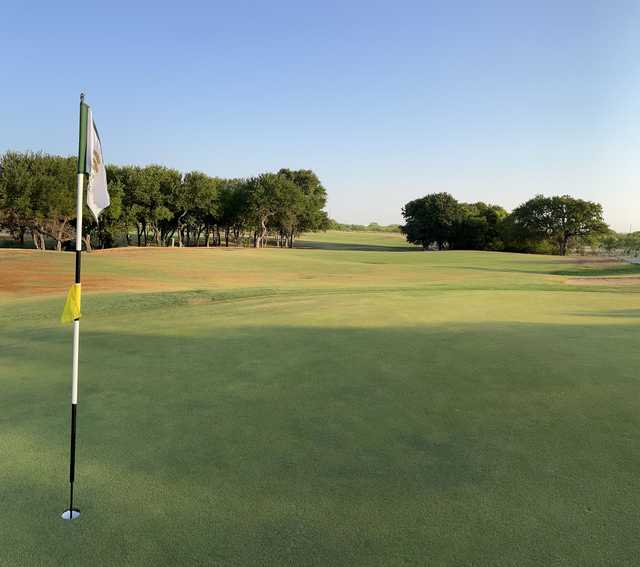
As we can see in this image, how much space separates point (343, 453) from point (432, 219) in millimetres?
84675

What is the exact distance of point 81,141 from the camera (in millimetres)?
3662

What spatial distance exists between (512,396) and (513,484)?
2.04 m

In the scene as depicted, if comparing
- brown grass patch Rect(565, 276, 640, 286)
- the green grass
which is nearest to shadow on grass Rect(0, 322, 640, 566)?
the green grass

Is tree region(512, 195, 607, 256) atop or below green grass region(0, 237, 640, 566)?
atop

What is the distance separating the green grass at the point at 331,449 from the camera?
10.2ft

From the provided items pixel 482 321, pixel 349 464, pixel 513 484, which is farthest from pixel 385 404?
pixel 482 321

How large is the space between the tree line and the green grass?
48157 millimetres

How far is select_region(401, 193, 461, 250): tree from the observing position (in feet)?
277

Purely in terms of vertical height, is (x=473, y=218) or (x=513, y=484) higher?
(x=473, y=218)

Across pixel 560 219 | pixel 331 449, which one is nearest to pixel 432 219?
pixel 560 219

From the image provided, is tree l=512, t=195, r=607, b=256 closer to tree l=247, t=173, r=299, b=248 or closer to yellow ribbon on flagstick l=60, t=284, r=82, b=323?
tree l=247, t=173, r=299, b=248

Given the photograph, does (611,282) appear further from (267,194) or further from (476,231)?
(476,231)

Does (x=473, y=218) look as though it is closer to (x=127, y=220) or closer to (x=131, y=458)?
(x=127, y=220)

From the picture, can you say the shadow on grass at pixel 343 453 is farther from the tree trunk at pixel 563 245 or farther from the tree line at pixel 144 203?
the tree trunk at pixel 563 245
